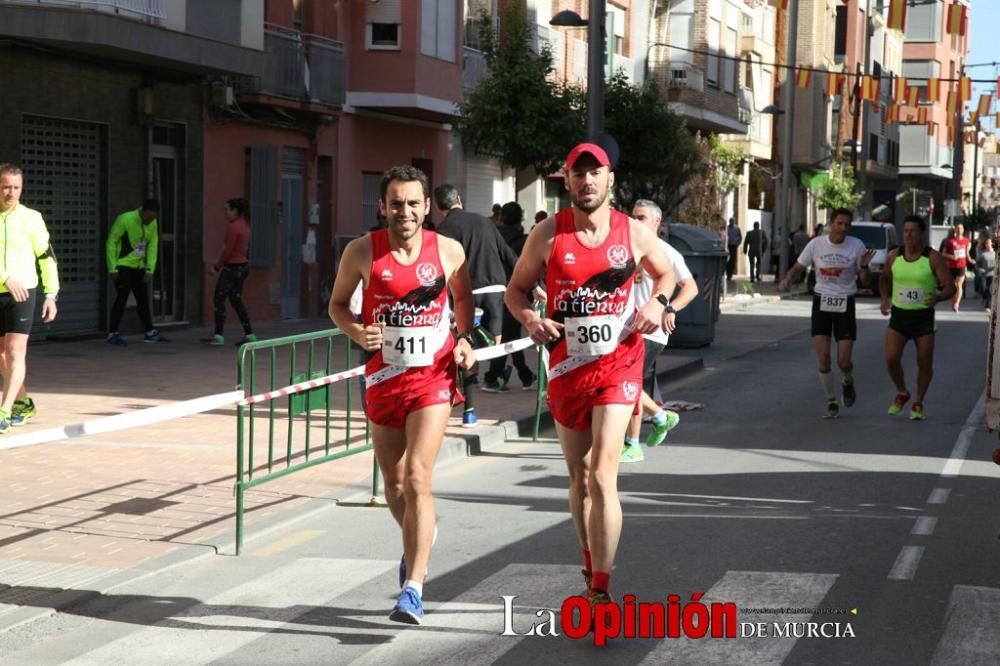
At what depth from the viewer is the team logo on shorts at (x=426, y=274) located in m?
6.67

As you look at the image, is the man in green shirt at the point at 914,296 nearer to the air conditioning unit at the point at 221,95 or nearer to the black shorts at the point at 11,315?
the black shorts at the point at 11,315

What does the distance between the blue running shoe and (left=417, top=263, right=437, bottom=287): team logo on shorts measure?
1.22 meters

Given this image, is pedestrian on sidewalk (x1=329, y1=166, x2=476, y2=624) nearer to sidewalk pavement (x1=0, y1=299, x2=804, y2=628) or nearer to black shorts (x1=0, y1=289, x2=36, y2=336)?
sidewalk pavement (x1=0, y1=299, x2=804, y2=628)

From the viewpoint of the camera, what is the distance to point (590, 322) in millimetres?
6605


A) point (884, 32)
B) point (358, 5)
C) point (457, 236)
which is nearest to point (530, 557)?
point (457, 236)

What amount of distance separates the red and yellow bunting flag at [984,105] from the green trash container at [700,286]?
111 ft

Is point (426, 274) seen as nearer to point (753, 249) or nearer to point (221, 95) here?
point (221, 95)

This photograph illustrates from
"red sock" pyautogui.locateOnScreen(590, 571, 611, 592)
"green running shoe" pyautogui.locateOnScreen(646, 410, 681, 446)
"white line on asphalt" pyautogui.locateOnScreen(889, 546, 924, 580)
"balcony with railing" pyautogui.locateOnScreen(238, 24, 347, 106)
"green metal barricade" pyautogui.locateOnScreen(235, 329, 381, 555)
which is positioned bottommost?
"white line on asphalt" pyautogui.locateOnScreen(889, 546, 924, 580)

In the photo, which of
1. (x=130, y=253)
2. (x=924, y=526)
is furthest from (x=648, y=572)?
(x=130, y=253)

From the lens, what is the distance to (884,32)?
3214 inches

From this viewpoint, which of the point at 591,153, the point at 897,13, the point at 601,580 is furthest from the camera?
the point at 897,13

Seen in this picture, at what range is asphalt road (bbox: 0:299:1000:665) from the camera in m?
6.18

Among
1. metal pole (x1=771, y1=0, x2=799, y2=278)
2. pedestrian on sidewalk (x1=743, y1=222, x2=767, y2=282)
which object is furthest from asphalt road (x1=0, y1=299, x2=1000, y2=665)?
pedestrian on sidewalk (x1=743, y1=222, x2=767, y2=282)

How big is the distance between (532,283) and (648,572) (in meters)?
1.56
